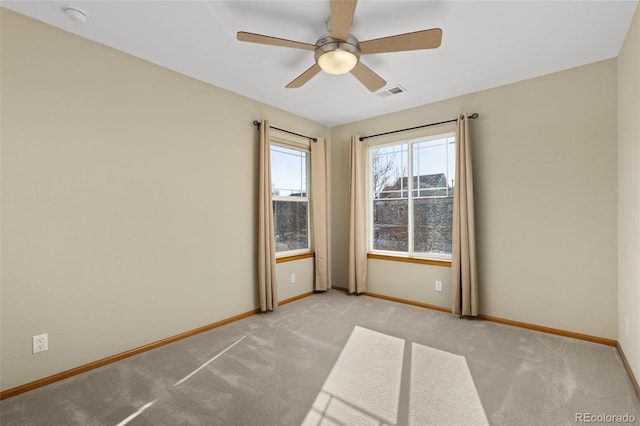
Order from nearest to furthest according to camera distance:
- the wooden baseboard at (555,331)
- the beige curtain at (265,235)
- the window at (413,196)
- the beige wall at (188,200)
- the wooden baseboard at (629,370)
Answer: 1. the wooden baseboard at (629,370)
2. the beige wall at (188,200)
3. the wooden baseboard at (555,331)
4. the beige curtain at (265,235)
5. the window at (413,196)

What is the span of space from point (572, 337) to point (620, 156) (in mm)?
1737

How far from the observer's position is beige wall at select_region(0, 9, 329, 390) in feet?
6.91

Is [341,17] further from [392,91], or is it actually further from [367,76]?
[392,91]

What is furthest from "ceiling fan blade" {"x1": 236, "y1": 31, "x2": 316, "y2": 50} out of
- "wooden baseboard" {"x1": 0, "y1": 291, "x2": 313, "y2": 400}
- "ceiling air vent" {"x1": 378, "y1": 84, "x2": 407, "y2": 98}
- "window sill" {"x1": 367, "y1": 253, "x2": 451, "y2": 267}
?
"window sill" {"x1": 367, "y1": 253, "x2": 451, "y2": 267}

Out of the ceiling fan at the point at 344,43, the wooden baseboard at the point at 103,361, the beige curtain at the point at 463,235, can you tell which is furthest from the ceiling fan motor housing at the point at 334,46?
the wooden baseboard at the point at 103,361

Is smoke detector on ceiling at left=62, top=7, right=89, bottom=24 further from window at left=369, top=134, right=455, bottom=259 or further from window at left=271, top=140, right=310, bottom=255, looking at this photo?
window at left=369, top=134, right=455, bottom=259

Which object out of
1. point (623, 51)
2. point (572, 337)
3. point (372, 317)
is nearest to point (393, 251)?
point (372, 317)

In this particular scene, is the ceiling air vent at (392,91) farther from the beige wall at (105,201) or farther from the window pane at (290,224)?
the window pane at (290,224)

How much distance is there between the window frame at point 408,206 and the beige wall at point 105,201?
200 centimetres

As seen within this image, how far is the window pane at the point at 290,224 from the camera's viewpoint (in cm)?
420

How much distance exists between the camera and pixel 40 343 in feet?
7.14

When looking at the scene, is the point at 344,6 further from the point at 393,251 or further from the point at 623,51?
the point at 393,251

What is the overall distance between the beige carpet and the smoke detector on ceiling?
3.11 m

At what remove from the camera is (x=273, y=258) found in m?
3.73
